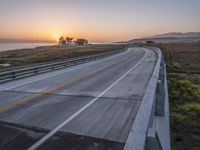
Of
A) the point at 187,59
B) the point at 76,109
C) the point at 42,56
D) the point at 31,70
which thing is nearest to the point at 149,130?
the point at 76,109

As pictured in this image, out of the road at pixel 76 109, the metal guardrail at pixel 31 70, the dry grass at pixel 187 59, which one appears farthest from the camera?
the dry grass at pixel 187 59

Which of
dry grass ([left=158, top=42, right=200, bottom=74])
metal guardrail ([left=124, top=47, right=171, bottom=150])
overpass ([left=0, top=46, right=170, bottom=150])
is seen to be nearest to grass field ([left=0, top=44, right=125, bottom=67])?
dry grass ([left=158, top=42, right=200, bottom=74])

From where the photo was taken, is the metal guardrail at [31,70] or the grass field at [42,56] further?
the grass field at [42,56]

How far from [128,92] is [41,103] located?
4.45 m

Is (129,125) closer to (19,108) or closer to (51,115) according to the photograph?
(51,115)

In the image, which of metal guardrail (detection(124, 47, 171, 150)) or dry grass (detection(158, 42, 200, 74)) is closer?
metal guardrail (detection(124, 47, 171, 150))

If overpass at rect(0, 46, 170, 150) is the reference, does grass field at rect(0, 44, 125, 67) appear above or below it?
below

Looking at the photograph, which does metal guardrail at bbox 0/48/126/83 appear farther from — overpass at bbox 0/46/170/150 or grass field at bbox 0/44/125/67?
grass field at bbox 0/44/125/67

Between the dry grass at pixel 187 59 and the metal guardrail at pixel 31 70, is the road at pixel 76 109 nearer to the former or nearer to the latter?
the metal guardrail at pixel 31 70

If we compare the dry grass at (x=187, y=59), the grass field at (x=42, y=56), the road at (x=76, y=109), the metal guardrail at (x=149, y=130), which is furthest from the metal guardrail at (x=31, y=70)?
the grass field at (x=42, y=56)

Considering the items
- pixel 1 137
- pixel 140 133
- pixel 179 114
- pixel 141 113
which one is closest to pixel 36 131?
pixel 1 137

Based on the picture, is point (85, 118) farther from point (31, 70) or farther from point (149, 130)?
point (31, 70)

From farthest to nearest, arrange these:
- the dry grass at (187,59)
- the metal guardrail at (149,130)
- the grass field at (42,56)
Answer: the grass field at (42,56)
the dry grass at (187,59)
the metal guardrail at (149,130)

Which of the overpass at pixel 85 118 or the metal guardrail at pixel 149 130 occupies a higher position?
the metal guardrail at pixel 149 130
